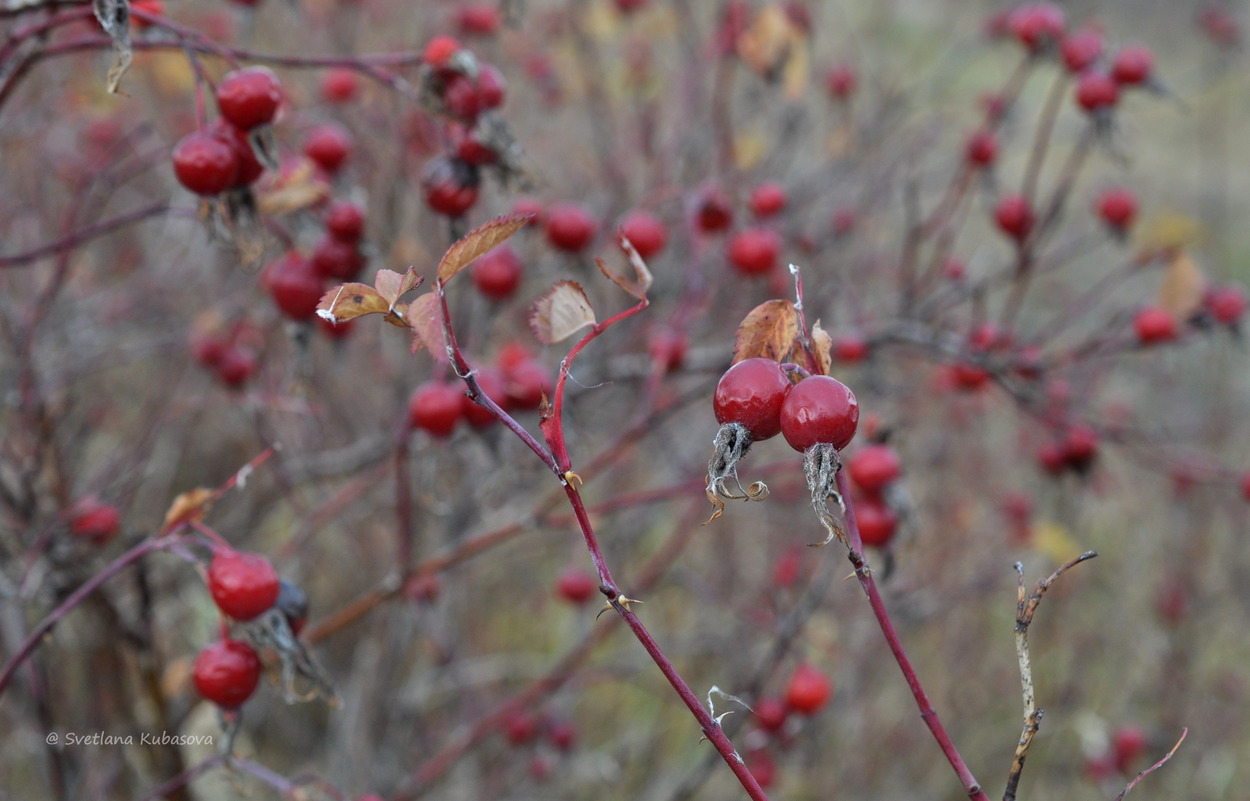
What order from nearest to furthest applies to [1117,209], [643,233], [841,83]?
[643,233]
[1117,209]
[841,83]

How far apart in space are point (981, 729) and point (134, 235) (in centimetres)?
355

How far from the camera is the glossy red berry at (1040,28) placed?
216 cm

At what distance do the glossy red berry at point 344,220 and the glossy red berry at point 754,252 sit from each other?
749mm

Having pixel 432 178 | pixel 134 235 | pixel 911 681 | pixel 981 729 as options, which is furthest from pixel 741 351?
pixel 134 235

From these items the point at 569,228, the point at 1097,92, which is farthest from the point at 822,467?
the point at 1097,92

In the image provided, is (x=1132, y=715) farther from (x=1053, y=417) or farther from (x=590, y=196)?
(x=590, y=196)

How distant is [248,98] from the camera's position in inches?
44.3

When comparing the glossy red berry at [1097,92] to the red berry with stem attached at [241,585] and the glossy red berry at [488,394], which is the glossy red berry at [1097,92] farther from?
the red berry with stem attached at [241,585]

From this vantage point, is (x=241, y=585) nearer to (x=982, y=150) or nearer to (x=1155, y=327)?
(x=1155, y=327)

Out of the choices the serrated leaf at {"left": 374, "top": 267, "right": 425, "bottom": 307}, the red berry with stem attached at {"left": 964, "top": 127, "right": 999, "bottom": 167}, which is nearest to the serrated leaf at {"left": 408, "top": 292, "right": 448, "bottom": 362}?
the serrated leaf at {"left": 374, "top": 267, "right": 425, "bottom": 307}

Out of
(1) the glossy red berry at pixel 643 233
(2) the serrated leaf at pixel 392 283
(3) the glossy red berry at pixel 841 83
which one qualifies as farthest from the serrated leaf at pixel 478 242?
(3) the glossy red berry at pixel 841 83

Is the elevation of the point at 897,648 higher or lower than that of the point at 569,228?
higher

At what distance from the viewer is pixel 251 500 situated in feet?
8.82

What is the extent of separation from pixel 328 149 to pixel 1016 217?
1.58m
